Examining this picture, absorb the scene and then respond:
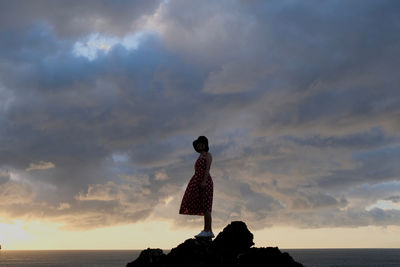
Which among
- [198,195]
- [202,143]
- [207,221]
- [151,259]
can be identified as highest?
[202,143]

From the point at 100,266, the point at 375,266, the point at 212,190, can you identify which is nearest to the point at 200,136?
the point at 212,190

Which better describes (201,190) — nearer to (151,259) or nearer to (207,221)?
(207,221)

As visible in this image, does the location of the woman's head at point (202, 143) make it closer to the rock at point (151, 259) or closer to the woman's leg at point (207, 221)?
the woman's leg at point (207, 221)

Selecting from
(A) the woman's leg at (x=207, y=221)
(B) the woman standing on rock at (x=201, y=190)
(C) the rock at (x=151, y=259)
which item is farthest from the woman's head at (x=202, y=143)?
(C) the rock at (x=151, y=259)

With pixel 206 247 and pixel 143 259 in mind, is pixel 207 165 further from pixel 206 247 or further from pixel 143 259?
pixel 143 259

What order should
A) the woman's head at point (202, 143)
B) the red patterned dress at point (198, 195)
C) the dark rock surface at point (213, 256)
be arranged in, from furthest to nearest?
the red patterned dress at point (198, 195), the woman's head at point (202, 143), the dark rock surface at point (213, 256)

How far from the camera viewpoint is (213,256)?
1498 centimetres

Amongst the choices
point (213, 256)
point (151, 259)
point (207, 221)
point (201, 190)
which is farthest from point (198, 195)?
point (151, 259)

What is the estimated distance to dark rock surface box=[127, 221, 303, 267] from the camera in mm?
14852

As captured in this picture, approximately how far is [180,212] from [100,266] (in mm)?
163384

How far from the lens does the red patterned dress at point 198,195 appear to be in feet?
52.1

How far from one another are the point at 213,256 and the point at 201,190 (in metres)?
2.41

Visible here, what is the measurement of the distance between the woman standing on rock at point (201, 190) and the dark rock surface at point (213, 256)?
1.98 feet

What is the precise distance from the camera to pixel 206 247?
1519cm
